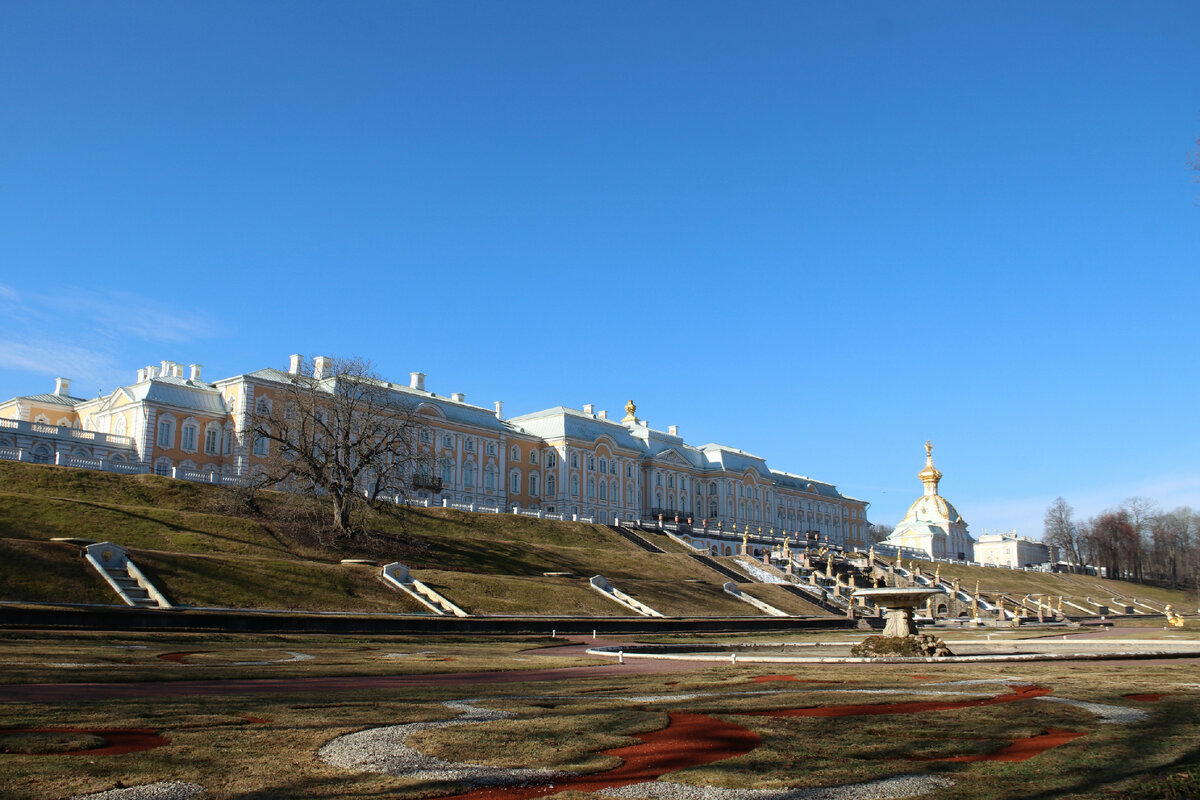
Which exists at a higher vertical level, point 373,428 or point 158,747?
point 373,428

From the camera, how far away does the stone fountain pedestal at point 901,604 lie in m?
22.7

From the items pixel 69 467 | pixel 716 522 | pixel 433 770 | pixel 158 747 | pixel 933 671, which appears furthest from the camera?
pixel 716 522

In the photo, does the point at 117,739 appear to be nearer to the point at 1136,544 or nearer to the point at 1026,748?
the point at 1026,748

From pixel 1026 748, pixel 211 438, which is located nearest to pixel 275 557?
pixel 211 438

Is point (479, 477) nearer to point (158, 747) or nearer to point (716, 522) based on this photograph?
point (716, 522)

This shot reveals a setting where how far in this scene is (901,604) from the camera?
914 inches

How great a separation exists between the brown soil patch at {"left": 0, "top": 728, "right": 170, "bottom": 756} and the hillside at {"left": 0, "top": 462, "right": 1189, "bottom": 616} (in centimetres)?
2170

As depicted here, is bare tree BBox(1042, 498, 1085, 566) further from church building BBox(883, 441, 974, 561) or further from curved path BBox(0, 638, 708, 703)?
curved path BBox(0, 638, 708, 703)

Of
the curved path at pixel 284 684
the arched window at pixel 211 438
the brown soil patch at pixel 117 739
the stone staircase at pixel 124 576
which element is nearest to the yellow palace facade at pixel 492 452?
the arched window at pixel 211 438

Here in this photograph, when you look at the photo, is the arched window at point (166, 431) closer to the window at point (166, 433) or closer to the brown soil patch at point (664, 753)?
the window at point (166, 433)

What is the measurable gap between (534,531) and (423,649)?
131 feet

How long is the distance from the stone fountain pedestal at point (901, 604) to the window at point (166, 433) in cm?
5467

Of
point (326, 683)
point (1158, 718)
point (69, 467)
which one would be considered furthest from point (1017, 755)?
point (69, 467)

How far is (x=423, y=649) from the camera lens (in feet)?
80.4
